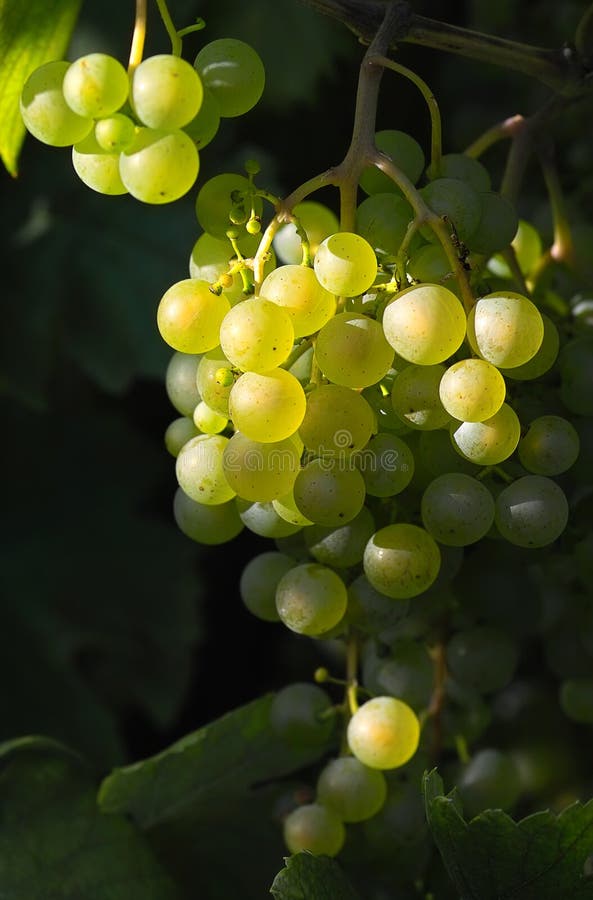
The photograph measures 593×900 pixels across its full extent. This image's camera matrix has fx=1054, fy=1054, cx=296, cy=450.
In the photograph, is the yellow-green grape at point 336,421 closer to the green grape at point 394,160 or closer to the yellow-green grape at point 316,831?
the green grape at point 394,160

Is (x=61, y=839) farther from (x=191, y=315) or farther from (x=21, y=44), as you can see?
(x=21, y=44)

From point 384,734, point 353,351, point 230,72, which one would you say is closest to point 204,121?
point 230,72

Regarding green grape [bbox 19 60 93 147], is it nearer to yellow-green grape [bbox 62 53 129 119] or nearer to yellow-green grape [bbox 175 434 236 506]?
yellow-green grape [bbox 62 53 129 119]

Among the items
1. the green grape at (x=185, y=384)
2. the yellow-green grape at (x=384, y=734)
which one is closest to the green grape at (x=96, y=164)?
the green grape at (x=185, y=384)

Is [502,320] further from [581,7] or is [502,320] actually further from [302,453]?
[581,7]

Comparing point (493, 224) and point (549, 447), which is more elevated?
point (493, 224)

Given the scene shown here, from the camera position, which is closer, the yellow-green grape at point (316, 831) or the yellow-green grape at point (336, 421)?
the yellow-green grape at point (336, 421)
